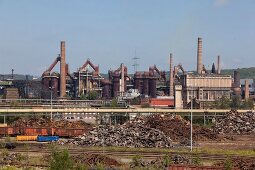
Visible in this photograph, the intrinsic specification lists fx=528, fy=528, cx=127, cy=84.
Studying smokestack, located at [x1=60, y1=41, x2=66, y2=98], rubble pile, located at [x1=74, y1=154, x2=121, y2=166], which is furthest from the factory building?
rubble pile, located at [x1=74, y1=154, x2=121, y2=166]

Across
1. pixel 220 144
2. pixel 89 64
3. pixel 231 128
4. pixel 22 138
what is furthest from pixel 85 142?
pixel 89 64

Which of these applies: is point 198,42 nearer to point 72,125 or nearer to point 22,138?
point 72,125

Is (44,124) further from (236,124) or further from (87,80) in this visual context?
(87,80)

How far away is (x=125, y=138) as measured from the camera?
47156mm

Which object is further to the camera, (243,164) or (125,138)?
(125,138)

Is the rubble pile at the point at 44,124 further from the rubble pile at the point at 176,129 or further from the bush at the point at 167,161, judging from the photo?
the bush at the point at 167,161

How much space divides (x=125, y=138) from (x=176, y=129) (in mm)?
9567

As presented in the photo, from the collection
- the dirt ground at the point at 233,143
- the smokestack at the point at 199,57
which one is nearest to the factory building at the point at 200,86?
the smokestack at the point at 199,57

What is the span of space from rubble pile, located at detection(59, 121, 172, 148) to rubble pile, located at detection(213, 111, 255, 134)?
15.5 m

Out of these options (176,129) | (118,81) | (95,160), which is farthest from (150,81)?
(95,160)

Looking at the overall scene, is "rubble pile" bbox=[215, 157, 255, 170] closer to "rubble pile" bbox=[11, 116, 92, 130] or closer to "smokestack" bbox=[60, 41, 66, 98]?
"rubble pile" bbox=[11, 116, 92, 130]

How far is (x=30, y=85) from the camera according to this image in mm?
139500

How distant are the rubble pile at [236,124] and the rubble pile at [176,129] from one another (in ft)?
17.9

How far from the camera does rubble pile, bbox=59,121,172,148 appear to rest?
4597 cm
